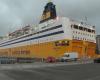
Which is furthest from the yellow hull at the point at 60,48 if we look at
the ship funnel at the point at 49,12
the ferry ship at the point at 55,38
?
the ship funnel at the point at 49,12

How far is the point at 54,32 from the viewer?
7894cm

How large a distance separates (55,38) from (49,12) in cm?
1611

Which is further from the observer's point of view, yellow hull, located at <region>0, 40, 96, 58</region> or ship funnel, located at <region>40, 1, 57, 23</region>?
ship funnel, located at <region>40, 1, 57, 23</region>

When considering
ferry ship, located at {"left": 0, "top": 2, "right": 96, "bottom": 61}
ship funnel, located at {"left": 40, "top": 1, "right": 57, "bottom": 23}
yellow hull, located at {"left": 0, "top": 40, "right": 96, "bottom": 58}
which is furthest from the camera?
ship funnel, located at {"left": 40, "top": 1, "right": 57, "bottom": 23}

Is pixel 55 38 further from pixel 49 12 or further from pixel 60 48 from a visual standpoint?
pixel 49 12

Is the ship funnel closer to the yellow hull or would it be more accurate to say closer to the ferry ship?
the ferry ship

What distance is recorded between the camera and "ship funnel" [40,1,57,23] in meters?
90.2

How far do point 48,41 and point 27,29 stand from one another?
20.8 metres

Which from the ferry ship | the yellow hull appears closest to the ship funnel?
the ferry ship

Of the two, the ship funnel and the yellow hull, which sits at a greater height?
the ship funnel

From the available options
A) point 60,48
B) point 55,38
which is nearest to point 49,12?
point 55,38

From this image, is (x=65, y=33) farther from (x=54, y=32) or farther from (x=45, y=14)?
(x=45, y=14)

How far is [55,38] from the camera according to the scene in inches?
3049

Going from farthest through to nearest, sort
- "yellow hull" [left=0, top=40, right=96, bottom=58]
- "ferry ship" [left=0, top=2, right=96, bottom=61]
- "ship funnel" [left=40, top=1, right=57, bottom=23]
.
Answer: "ship funnel" [left=40, top=1, right=57, bottom=23], "ferry ship" [left=0, top=2, right=96, bottom=61], "yellow hull" [left=0, top=40, right=96, bottom=58]
